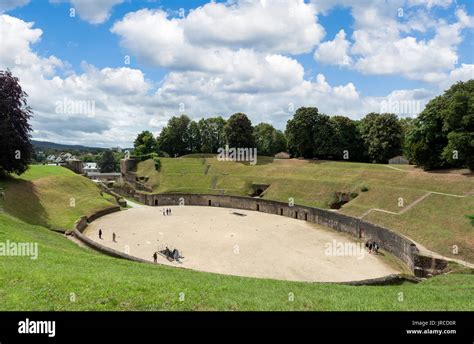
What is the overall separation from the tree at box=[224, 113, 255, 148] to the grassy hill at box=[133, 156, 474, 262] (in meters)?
5.49

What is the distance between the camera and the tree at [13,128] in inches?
1269

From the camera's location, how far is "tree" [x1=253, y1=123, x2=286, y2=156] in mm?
78812

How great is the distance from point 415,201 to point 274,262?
17.4 m

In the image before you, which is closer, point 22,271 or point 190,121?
point 22,271

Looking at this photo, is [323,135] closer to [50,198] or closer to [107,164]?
[50,198]

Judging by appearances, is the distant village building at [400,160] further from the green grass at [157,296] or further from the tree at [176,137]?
the tree at [176,137]

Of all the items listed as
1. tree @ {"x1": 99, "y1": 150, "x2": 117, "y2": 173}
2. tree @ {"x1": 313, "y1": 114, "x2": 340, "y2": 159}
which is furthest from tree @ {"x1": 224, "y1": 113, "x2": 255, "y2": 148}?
tree @ {"x1": 99, "y1": 150, "x2": 117, "y2": 173}

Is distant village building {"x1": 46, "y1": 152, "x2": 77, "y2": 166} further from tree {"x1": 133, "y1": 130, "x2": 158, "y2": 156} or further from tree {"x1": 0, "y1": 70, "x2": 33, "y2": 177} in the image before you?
tree {"x1": 0, "y1": 70, "x2": 33, "y2": 177}

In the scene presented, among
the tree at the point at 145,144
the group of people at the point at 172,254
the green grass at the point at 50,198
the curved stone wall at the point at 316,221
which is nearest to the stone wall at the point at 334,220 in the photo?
the curved stone wall at the point at 316,221

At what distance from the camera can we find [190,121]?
277 ft

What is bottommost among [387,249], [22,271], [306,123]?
[387,249]
